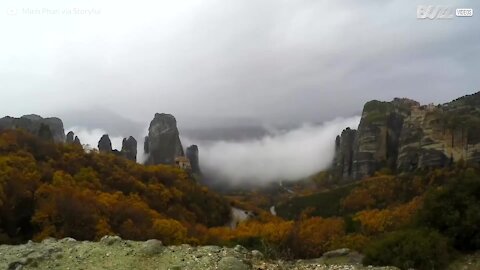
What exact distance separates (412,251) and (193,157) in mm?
133519

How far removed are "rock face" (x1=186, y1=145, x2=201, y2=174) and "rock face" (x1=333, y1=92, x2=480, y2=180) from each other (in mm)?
46097

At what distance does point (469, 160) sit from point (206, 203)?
50.0 m

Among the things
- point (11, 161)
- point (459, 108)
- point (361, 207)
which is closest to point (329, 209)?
point (361, 207)

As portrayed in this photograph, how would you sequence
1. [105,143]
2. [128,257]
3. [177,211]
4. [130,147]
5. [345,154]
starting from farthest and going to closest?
[345,154]
[130,147]
[105,143]
[177,211]
[128,257]

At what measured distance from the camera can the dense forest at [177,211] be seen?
960 inches

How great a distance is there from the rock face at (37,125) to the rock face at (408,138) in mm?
71440

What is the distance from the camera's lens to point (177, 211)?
2608 inches

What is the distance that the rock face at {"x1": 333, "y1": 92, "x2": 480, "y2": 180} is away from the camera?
93.2 meters

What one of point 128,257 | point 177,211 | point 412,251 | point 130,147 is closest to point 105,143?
point 130,147

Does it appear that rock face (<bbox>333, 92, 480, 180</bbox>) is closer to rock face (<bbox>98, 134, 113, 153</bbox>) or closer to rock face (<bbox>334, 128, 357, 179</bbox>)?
rock face (<bbox>334, 128, 357, 179</bbox>)

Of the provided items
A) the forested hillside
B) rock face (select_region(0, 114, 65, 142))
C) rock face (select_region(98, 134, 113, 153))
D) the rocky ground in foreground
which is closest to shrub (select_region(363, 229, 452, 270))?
the rocky ground in foreground

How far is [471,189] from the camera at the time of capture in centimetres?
2661

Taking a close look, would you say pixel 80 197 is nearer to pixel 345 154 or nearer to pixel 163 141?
pixel 163 141

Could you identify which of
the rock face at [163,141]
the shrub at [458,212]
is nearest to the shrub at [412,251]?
the shrub at [458,212]
